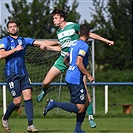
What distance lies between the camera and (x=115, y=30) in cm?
4312

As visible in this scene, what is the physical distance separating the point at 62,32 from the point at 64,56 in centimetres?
48

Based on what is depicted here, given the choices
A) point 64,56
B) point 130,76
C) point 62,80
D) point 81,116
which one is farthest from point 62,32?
point 130,76

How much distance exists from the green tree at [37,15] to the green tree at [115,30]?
8.30 ft

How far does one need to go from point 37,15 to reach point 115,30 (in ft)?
18.9

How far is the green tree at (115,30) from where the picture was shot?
42.4 meters

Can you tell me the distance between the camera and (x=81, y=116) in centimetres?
1074

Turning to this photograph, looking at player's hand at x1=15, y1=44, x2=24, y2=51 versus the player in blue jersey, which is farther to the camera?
the player in blue jersey

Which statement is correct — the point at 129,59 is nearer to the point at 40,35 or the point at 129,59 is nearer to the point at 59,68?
the point at 40,35

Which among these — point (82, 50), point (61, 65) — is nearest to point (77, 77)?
point (82, 50)

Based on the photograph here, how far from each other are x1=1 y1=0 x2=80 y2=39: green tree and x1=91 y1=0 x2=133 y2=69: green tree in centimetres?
253

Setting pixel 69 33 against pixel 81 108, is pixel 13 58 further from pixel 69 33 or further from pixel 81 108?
pixel 81 108

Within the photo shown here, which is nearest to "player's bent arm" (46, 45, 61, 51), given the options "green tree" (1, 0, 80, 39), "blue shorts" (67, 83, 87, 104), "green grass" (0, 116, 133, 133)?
"green grass" (0, 116, 133, 133)

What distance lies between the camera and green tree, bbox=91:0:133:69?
42375 mm

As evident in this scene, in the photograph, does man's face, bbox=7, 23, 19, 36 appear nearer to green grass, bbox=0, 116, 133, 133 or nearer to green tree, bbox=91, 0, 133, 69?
A: green grass, bbox=0, 116, 133, 133
